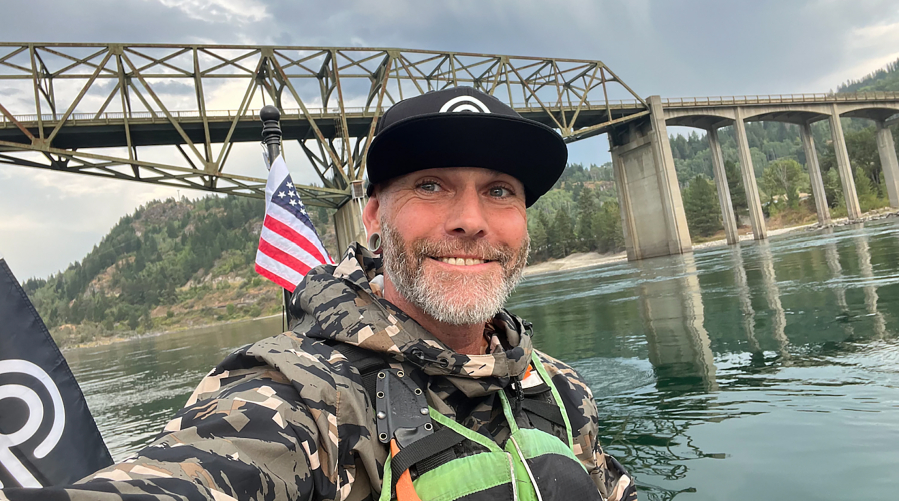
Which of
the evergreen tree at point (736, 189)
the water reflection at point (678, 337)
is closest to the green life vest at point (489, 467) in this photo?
the water reflection at point (678, 337)

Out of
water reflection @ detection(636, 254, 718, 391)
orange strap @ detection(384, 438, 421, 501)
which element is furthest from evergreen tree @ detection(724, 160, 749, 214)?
orange strap @ detection(384, 438, 421, 501)

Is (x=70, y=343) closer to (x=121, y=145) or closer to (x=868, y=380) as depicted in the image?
(x=121, y=145)

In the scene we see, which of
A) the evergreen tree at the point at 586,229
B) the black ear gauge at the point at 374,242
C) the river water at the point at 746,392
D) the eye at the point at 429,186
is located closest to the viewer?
the eye at the point at 429,186

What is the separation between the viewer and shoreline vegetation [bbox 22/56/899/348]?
298ft

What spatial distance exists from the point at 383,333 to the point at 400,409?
0.22m

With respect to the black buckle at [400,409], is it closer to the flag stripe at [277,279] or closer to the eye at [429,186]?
the eye at [429,186]

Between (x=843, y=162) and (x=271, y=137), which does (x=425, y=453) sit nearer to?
(x=271, y=137)

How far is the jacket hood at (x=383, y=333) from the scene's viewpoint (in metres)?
1.44

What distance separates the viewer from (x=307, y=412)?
1.21 metres

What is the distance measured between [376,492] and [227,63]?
28233mm

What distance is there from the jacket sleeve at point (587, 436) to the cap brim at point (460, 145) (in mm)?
831

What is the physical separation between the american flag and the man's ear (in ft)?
16.5

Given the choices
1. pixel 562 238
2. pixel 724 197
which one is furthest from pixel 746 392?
pixel 562 238

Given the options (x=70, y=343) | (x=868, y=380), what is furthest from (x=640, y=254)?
(x=70, y=343)
